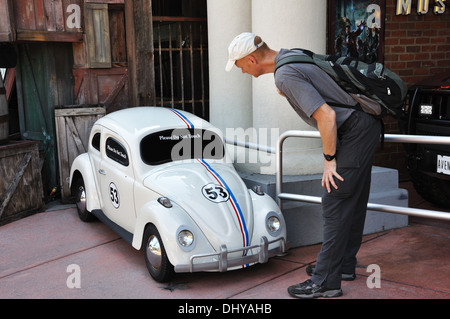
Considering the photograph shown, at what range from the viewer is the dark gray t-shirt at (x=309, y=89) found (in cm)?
351

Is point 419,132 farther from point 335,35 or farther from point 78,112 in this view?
point 78,112

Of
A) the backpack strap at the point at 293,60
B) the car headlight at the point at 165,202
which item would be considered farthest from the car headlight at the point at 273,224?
the backpack strap at the point at 293,60

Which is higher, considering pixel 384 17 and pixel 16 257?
pixel 384 17

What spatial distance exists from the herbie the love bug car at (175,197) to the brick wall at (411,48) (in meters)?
3.77

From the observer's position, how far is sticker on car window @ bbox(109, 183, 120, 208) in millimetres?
5332

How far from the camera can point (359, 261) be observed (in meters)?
4.84

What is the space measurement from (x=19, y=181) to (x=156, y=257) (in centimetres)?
269

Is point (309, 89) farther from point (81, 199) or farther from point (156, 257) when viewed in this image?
point (81, 199)

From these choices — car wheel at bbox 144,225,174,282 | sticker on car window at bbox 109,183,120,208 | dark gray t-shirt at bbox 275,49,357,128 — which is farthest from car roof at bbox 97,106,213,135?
dark gray t-shirt at bbox 275,49,357,128

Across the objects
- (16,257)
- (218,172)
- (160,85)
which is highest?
(160,85)

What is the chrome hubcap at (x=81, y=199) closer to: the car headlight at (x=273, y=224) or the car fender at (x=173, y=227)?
the car fender at (x=173, y=227)
